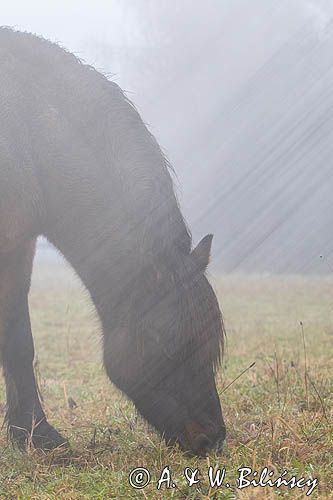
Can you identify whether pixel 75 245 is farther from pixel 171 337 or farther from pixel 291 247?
pixel 291 247

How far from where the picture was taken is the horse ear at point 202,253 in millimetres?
3994

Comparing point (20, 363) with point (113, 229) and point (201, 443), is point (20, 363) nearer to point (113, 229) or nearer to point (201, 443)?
point (113, 229)

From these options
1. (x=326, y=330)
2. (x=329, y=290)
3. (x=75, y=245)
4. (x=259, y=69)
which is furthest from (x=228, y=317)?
(x=259, y=69)

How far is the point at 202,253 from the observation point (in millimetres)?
4031

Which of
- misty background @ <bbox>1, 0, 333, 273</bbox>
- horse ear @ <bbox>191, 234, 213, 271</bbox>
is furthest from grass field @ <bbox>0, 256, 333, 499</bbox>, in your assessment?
misty background @ <bbox>1, 0, 333, 273</bbox>

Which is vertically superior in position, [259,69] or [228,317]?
[259,69]

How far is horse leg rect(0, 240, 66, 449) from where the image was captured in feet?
15.2

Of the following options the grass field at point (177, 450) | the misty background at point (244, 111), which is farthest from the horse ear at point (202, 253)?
the misty background at point (244, 111)

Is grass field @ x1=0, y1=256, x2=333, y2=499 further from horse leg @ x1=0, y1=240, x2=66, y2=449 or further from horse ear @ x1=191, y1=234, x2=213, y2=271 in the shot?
horse ear @ x1=191, y1=234, x2=213, y2=271

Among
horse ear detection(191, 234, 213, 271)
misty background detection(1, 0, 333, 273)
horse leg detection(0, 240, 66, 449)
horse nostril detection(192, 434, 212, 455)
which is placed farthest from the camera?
misty background detection(1, 0, 333, 273)

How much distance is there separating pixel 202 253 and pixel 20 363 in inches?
66.3

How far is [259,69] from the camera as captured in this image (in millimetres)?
23500

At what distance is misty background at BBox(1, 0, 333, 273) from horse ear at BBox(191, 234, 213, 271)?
46.5 feet

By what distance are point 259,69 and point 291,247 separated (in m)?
6.52
